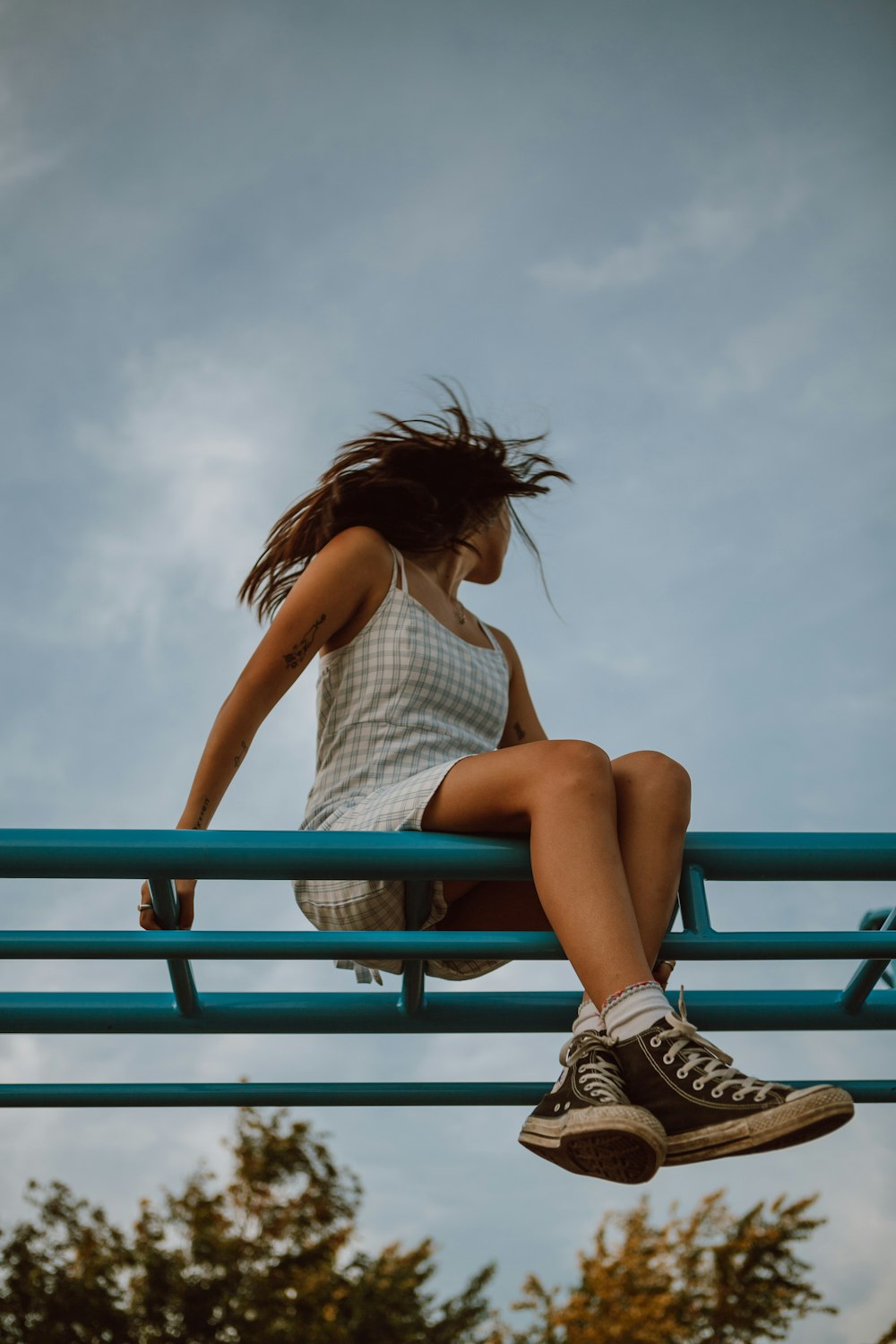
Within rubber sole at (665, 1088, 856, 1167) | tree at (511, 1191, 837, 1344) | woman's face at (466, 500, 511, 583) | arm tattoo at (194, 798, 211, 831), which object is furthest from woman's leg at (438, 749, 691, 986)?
tree at (511, 1191, 837, 1344)

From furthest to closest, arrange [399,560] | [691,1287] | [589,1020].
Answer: [691,1287], [399,560], [589,1020]

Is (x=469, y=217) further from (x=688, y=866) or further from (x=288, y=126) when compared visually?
(x=688, y=866)

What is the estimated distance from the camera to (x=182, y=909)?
62.1 inches

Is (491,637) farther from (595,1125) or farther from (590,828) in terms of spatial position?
(595,1125)

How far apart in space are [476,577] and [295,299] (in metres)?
10.8

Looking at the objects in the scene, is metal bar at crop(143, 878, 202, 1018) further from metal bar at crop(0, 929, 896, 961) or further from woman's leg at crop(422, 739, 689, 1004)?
woman's leg at crop(422, 739, 689, 1004)

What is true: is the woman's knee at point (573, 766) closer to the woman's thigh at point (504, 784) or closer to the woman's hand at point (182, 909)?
the woman's thigh at point (504, 784)

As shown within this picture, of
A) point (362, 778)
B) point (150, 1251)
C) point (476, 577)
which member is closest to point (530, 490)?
point (476, 577)

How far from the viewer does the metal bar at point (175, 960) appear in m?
1.46

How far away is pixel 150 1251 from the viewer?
10.8 m

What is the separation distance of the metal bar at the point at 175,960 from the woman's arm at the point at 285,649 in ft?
0.69

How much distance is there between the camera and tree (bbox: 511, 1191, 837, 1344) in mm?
8773

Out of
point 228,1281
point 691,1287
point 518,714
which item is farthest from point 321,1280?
point 518,714

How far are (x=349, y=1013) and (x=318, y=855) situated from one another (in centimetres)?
45
